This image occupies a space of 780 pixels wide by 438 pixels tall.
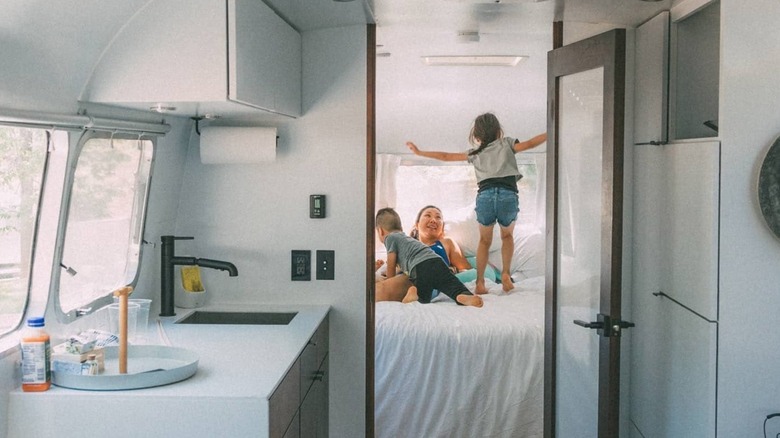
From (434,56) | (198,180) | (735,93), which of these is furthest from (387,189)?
(735,93)

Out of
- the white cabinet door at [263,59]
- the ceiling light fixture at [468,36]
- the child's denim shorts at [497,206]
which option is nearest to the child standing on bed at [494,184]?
the child's denim shorts at [497,206]

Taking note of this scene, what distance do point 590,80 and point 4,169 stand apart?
2045mm

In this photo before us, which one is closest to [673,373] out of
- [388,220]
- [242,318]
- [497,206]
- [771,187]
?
[771,187]

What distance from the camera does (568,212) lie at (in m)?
3.35

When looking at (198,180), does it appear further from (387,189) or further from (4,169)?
(387,189)

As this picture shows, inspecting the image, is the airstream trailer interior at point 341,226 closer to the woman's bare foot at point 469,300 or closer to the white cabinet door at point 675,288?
the white cabinet door at point 675,288

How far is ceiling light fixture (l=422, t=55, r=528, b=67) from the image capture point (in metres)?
4.56

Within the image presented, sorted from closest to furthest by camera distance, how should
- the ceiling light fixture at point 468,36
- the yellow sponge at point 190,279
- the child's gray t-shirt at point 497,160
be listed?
the yellow sponge at point 190,279, the ceiling light fixture at point 468,36, the child's gray t-shirt at point 497,160

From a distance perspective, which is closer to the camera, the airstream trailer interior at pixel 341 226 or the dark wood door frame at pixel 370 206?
the airstream trailer interior at pixel 341 226

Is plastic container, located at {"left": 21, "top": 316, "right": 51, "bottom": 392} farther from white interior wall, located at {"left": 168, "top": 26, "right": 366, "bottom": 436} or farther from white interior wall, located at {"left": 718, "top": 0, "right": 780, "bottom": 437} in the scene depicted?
white interior wall, located at {"left": 718, "top": 0, "right": 780, "bottom": 437}

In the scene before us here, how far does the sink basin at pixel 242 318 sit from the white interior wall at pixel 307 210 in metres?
0.15

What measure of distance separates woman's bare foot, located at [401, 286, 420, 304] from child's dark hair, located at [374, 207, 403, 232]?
0.94 meters

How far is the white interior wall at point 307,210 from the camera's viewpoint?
11.2ft

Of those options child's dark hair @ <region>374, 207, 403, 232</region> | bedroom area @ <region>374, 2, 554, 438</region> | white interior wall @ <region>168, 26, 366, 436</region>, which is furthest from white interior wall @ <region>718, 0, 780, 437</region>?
child's dark hair @ <region>374, 207, 403, 232</region>
